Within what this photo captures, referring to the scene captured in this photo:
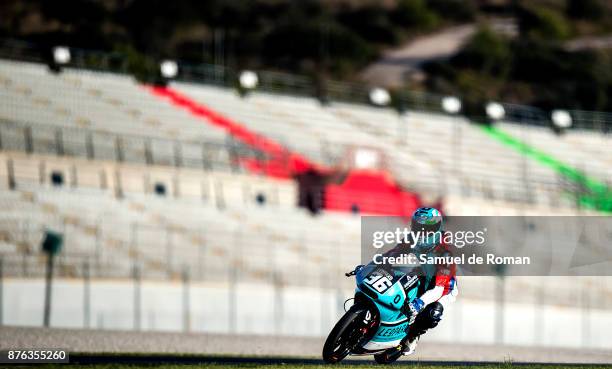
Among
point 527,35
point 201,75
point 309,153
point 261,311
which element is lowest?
point 261,311

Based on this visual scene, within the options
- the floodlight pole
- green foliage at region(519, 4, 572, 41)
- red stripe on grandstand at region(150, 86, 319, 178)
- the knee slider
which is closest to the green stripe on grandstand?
red stripe on grandstand at region(150, 86, 319, 178)

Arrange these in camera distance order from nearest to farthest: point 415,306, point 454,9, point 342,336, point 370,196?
point 342,336 → point 415,306 → point 370,196 → point 454,9

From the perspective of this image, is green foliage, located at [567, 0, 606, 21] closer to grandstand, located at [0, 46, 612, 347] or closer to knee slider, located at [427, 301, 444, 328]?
grandstand, located at [0, 46, 612, 347]

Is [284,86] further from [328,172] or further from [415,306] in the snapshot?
[415,306]

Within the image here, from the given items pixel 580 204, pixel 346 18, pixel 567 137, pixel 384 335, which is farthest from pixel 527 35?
pixel 384 335

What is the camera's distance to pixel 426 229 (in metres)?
16.4

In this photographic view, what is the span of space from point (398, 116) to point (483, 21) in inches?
1376

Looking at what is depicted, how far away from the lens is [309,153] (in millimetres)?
45938

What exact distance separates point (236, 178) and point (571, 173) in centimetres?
1598

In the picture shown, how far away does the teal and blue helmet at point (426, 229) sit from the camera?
16.4 metres

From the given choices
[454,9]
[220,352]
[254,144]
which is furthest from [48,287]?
[454,9]

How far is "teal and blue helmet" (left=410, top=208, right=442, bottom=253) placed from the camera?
53.8 feet

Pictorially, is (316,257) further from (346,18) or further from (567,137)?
(346,18)

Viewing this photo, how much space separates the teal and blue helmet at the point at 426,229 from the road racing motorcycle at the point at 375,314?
11.6 inches
